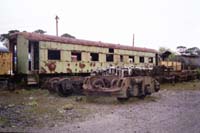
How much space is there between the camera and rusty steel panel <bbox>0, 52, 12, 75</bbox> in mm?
17719

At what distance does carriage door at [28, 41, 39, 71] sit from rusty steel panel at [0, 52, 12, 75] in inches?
43.8

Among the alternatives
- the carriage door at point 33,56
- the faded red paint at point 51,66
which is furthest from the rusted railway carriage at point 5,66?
the faded red paint at point 51,66

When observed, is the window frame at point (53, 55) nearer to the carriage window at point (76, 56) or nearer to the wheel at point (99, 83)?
the carriage window at point (76, 56)

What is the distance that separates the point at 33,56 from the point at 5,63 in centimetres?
159

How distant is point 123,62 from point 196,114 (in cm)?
1441

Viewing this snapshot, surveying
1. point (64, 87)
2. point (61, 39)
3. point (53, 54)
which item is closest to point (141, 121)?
point (64, 87)

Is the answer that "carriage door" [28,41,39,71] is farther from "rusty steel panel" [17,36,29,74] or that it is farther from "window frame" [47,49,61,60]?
"window frame" [47,49,61,60]

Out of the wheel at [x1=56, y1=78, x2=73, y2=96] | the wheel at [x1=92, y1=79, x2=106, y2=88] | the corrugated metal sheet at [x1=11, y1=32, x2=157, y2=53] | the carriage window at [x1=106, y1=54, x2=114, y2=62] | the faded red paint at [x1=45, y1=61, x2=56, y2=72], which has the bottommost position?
the wheel at [x1=56, y1=78, x2=73, y2=96]

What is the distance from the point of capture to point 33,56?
18.4 metres

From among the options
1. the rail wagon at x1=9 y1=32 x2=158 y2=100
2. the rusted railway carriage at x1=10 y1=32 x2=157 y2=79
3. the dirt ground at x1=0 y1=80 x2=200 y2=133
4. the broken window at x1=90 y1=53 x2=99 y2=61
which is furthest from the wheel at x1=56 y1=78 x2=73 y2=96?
the broken window at x1=90 y1=53 x2=99 y2=61

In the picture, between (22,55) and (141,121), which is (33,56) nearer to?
(22,55)

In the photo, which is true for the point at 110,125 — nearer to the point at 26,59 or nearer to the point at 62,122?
the point at 62,122

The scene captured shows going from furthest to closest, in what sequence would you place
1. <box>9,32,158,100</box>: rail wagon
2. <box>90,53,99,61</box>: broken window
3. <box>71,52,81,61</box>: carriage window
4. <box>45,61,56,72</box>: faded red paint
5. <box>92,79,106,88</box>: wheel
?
<box>90,53,99,61</box>: broken window < <box>71,52,81,61</box>: carriage window < <box>45,61,56,72</box>: faded red paint < <box>9,32,158,100</box>: rail wagon < <box>92,79,106,88</box>: wheel

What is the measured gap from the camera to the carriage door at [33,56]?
1838 cm
